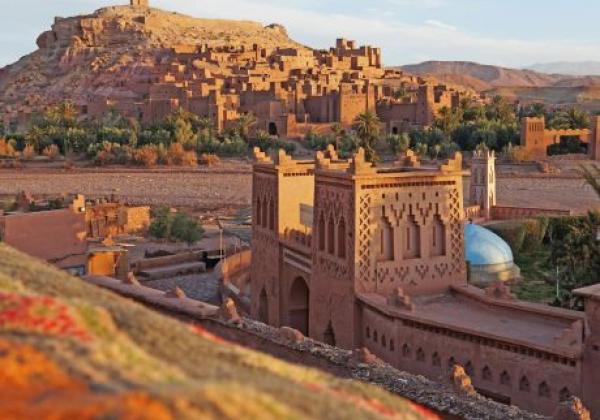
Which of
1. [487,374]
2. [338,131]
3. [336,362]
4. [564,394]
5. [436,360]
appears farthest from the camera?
[338,131]

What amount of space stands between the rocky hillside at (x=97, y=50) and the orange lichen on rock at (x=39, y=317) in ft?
232

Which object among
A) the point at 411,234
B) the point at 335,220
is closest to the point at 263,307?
the point at 335,220

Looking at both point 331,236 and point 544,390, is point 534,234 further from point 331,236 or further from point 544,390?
point 544,390

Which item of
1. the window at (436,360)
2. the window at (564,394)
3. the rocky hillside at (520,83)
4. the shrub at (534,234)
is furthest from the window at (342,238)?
the rocky hillside at (520,83)

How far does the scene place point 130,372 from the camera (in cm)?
316

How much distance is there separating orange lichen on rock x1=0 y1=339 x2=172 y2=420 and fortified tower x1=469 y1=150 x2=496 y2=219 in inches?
958

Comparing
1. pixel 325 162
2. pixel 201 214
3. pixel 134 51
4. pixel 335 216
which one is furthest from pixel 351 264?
pixel 134 51

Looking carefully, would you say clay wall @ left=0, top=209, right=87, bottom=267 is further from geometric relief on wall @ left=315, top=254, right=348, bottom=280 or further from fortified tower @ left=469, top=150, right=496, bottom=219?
fortified tower @ left=469, top=150, right=496, bottom=219

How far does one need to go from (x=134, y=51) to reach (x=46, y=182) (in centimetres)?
4132

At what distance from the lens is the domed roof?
735 inches

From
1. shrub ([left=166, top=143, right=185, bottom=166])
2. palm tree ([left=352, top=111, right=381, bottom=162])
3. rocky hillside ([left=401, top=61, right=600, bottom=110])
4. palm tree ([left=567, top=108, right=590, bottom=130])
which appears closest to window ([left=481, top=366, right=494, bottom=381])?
palm tree ([left=352, top=111, right=381, bottom=162])

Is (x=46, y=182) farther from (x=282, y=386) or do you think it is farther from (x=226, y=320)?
(x=282, y=386)

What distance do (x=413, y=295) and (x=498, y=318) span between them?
1.54 m

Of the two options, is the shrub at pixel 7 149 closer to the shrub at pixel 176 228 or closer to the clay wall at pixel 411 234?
the shrub at pixel 176 228
